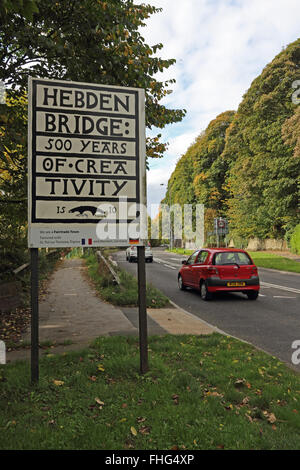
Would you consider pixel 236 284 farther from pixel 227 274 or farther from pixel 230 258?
pixel 230 258

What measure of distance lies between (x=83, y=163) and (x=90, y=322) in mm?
4151

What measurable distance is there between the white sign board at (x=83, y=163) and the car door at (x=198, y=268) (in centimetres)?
762

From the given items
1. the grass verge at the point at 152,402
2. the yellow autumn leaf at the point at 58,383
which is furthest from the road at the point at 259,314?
the yellow autumn leaf at the point at 58,383

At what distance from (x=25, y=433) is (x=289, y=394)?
272 cm

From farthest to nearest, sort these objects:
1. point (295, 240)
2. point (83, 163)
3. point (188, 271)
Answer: point (295, 240), point (188, 271), point (83, 163)

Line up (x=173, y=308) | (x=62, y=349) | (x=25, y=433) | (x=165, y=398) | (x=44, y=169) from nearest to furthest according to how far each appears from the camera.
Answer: (x=25, y=433), (x=165, y=398), (x=44, y=169), (x=62, y=349), (x=173, y=308)

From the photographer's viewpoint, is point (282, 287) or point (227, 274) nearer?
point (227, 274)

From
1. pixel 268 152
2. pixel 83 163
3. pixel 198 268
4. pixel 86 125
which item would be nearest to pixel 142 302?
pixel 83 163

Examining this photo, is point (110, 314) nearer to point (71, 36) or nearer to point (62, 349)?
point (62, 349)

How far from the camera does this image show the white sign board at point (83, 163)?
4625 millimetres

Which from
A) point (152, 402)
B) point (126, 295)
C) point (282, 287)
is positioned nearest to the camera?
point (152, 402)

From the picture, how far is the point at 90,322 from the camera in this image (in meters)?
7.87

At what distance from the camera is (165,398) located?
385 cm
